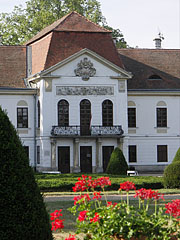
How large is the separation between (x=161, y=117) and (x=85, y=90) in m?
7.52

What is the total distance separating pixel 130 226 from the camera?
28.7 ft

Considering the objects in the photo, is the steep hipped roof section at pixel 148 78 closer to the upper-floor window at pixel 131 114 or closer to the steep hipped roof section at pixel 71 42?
the upper-floor window at pixel 131 114

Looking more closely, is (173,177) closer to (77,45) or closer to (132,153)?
(77,45)

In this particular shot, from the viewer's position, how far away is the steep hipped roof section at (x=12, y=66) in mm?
42938

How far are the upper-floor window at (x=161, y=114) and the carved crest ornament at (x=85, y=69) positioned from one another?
23.2ft

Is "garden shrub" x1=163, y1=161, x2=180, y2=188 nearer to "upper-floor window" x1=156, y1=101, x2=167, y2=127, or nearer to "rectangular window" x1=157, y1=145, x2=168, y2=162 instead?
"rectangular window" x1=157, y1=145, x2=168, y2=162

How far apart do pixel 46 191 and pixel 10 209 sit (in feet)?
53.7

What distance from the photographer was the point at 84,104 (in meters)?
41.5

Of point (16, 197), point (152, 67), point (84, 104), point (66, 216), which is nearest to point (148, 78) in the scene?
point (152, 67)

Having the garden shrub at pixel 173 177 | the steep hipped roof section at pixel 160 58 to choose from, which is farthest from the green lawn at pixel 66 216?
the steep hipped roof section at pixel 160 58

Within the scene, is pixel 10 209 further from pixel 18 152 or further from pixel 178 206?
pixel 178 206

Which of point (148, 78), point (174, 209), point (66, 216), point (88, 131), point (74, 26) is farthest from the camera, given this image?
point (148, 78)

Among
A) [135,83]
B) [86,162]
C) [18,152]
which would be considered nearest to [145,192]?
[18,152]

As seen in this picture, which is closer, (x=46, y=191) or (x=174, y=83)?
(x=46, y=191)
